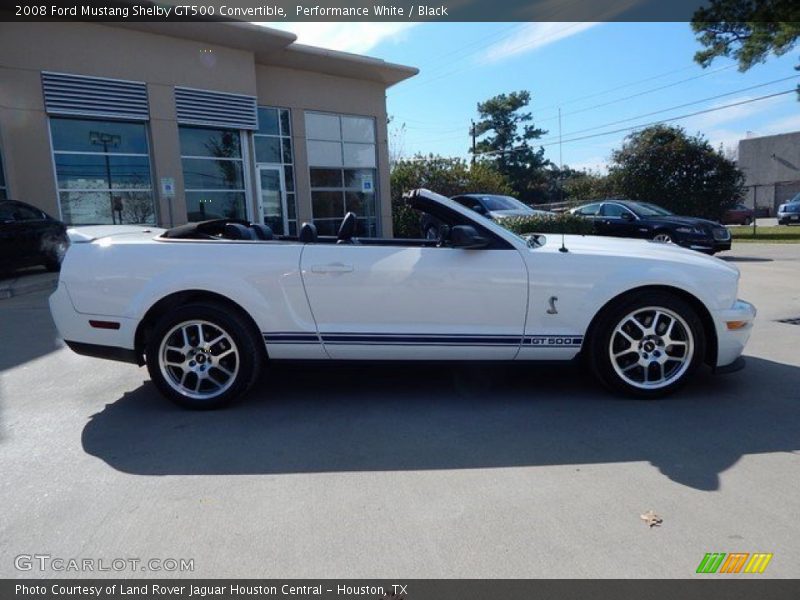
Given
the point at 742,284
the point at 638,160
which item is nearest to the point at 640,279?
the point at 742,284

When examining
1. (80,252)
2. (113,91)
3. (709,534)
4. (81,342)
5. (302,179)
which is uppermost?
(113,91)

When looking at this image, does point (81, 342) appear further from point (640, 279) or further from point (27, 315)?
point (27, 315)

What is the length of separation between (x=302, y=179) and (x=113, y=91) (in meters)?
6.08

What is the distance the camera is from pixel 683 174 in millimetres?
24109

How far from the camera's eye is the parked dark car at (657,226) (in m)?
13.3

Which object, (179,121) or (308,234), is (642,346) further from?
(179,121)

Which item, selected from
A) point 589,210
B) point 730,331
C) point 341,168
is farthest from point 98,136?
point 730,331

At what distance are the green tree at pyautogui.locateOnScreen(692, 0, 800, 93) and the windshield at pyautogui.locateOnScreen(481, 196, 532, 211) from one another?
1261 cm

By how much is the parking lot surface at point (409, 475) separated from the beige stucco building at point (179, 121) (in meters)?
10.9

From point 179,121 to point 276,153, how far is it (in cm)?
347

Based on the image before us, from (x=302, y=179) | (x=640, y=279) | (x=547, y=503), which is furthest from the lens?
(x=302, y=179)

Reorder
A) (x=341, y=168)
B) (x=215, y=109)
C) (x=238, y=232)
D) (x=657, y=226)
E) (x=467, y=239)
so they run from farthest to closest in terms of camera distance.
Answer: (x=341, y=168), (x=215, y=109), (x=657, y=226), (x=238, y=232), (x=467, y=239)

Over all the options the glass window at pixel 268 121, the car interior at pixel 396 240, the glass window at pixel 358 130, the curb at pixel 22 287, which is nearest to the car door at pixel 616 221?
the glass window at pixel 358 130

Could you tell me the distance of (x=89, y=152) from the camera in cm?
1413
